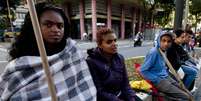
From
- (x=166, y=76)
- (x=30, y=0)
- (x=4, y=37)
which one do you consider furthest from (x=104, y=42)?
(x=4, y=37)

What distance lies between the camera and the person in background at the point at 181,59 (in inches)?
184

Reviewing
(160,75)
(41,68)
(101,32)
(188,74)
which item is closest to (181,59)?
(188,74)

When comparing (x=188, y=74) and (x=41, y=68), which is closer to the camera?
(x=41, y=68)

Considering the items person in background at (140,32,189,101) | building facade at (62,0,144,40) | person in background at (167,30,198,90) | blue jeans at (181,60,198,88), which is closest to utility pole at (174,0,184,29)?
person in background at (167,30,198,90)

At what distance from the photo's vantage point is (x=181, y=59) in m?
4.97

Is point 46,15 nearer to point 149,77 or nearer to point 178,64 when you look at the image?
point 149,77

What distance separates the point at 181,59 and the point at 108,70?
240cm

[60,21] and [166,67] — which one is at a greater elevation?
[60,21]

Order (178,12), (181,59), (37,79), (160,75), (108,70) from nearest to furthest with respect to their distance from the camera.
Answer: (37,79) < (108,70) < (160,75) < (181,59) < (178,12)

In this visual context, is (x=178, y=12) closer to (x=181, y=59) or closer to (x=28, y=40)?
(x=181, y=59)

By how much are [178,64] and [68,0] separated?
3238 cm

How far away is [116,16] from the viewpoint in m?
38.1

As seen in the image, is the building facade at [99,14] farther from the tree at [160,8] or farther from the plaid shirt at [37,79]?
the plaid shirt at [37,79]

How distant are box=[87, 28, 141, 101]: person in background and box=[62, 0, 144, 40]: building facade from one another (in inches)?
1081
